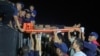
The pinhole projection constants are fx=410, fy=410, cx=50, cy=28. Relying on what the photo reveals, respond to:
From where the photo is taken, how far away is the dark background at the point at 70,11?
14312mm

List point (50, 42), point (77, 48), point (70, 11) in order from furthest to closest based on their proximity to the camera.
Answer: point (70, 11) < point (50, 42) < point (77, 48)

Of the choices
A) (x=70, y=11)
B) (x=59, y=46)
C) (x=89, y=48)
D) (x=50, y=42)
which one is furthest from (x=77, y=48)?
(x=70, y=11)

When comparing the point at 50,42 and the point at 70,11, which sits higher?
the point at 70,11

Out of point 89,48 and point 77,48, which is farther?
point 89,48

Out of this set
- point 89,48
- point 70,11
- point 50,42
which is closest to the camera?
point 89,48

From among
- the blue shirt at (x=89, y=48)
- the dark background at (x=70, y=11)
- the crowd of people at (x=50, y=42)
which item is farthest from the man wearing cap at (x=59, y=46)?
the dark background at (x=70, y=11)

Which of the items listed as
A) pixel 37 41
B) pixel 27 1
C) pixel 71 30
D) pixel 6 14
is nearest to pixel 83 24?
pixel 27 1

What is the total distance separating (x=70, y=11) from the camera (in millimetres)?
14680

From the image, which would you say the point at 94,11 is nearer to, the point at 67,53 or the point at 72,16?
the point at 72,16

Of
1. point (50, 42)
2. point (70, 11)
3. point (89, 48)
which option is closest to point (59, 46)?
point (89, 48)

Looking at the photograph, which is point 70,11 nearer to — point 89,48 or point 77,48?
point 89,48

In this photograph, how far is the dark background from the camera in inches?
563

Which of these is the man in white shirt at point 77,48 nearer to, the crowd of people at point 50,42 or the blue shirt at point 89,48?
the crowd of people at point 50,42

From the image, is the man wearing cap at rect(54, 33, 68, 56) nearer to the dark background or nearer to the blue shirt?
the blue shirt
